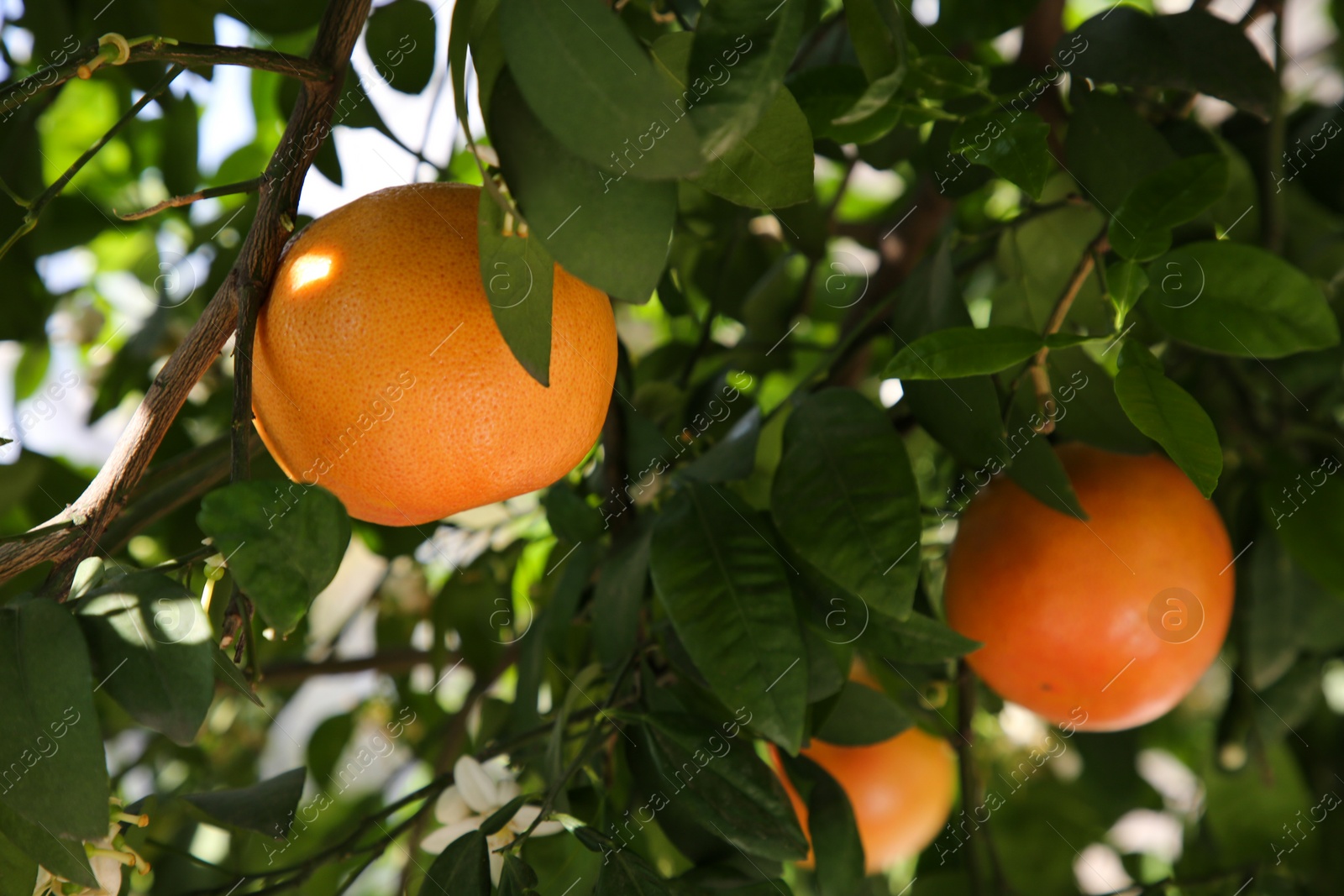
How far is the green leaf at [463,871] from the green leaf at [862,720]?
8.2 inches

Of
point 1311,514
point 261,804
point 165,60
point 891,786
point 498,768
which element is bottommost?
point 891,786

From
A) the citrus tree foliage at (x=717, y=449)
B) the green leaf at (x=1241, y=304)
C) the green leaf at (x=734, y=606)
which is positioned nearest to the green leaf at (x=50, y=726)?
the citrus tree foliage at (x=717, y=449)

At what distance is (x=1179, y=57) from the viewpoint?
0.52 metres

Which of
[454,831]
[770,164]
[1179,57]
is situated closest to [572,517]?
[454,831]

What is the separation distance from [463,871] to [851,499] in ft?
0.74

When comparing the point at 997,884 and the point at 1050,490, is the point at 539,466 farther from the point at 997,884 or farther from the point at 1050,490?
the point at 997,884

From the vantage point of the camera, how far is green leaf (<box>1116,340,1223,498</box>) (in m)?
0.38

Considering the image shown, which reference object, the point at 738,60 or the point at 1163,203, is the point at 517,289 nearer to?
the point at 738,60

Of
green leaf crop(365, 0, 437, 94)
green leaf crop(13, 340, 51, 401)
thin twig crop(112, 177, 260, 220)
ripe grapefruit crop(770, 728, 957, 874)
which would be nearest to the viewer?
thin twig crop(112, 177, 260, 220)

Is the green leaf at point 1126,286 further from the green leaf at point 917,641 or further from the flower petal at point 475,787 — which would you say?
the flower petal at point 475,787

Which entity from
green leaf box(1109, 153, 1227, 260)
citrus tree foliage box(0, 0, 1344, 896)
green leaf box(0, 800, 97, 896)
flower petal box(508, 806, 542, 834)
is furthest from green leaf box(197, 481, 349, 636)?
green leaf box(1109, 153, 1227, 260)

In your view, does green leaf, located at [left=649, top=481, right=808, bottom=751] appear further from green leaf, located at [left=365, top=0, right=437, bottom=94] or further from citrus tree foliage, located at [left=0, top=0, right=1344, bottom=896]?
green leaf, located at [left=365, top=0, right=437, bottom=94]

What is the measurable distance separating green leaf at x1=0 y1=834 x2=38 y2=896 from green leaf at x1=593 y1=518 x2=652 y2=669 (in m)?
0.27

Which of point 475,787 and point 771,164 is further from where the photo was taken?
point 475,787
